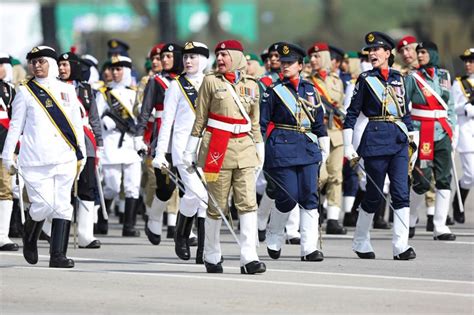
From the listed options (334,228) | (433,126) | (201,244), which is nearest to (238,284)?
(201,244)

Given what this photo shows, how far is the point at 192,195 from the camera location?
15.9 metres

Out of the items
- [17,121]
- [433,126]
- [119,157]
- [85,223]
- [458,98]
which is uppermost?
[458,98]

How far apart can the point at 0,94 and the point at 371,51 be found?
4.27 m

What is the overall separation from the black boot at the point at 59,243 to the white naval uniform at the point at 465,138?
7.13m

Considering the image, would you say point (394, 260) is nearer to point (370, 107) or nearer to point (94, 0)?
point (370, 107)

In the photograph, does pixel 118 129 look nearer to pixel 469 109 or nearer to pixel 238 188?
pixel 469 109

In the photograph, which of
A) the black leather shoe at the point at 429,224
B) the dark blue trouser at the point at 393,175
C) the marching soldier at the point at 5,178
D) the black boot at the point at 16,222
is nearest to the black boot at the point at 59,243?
the marching soldier at the point at 5,178

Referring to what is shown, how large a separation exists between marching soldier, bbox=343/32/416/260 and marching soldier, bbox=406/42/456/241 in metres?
2.21

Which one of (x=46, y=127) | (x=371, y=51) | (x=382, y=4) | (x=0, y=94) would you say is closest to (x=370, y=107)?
(x=371, y=51)

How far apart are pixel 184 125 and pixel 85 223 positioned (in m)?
2.36

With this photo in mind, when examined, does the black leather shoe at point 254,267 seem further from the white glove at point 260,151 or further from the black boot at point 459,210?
the black boot at point 459,210

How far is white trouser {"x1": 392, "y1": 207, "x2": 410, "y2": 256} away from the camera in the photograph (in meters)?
16.0

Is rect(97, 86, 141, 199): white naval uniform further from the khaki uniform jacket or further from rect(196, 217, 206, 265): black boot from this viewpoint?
the khaki uniform jacket

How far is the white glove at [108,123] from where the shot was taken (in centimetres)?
2070
